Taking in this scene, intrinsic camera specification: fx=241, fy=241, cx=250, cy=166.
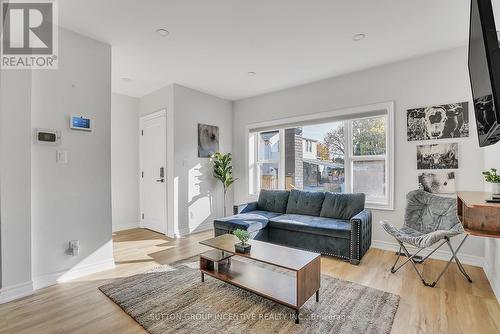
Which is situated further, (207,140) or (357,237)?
(207,140)

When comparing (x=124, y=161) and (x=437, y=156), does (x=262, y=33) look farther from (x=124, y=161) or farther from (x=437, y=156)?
(x=124, y=161)

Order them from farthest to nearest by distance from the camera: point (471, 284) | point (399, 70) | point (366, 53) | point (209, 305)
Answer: point (399, 70) → point (366, 53) → point (471, 284) → point (209, 305)

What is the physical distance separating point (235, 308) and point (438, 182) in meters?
2.93

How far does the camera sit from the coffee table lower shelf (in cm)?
194

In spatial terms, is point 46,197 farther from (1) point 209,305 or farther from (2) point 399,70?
(2) point 399,70

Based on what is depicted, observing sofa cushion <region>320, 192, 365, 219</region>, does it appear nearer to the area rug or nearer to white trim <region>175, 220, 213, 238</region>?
the area rug

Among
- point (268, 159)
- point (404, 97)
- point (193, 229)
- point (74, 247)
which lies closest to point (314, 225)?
point (268, 159)

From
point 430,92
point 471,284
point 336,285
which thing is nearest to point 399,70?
point 430,92

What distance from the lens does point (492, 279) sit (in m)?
2.33

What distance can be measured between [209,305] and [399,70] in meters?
3.75

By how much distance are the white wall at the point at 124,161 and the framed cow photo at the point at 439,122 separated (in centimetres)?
480

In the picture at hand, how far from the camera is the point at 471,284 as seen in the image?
2.41 meters

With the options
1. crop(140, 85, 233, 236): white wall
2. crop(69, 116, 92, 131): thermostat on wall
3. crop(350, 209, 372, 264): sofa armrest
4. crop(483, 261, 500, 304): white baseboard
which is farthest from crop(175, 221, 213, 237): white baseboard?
crop(483, 261, 500, 304): white baseboard

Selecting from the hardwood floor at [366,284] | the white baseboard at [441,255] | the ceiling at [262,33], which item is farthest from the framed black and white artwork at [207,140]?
the white baseboard at [441,255]
